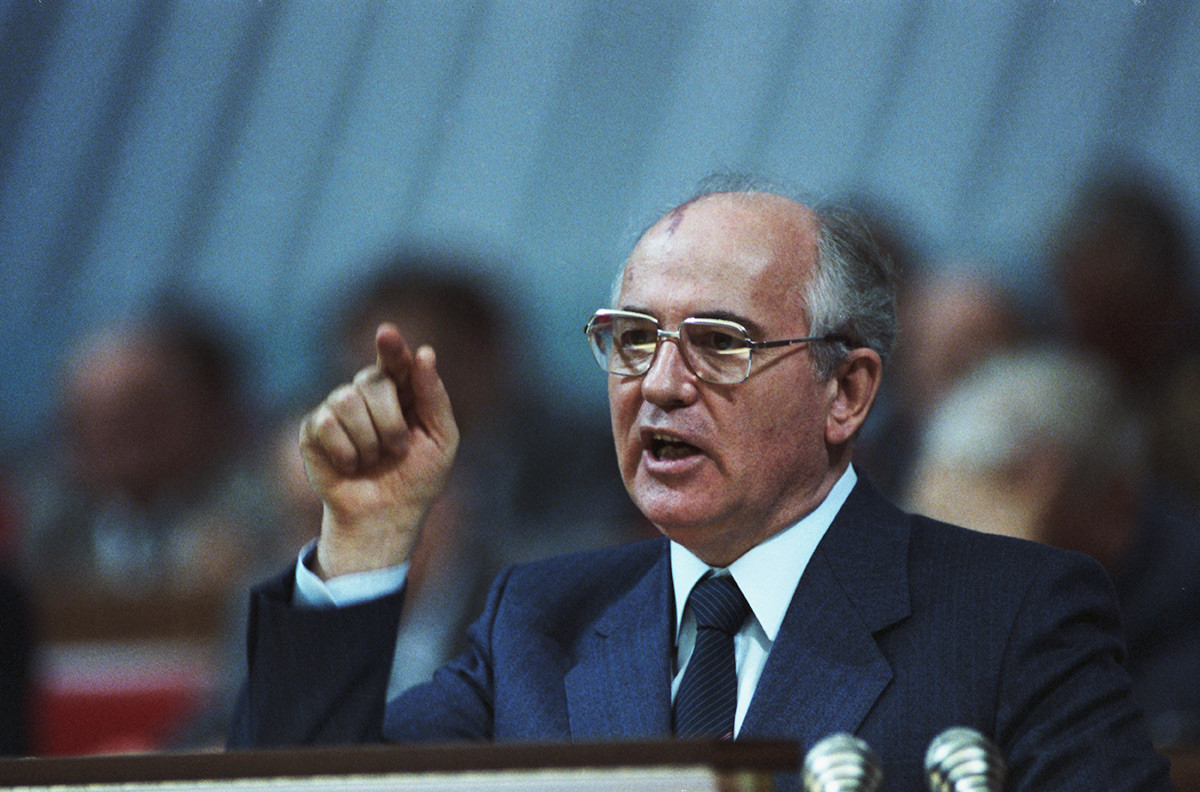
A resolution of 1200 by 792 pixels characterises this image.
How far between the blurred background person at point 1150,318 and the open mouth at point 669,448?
119 cm

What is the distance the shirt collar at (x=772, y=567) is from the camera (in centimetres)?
140

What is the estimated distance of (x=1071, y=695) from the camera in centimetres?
121

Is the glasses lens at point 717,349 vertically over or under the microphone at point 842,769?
over

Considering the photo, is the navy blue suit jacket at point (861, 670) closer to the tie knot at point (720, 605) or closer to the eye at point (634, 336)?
the tie knot at point (720, 605)

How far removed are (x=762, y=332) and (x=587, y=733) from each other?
0.50 meters

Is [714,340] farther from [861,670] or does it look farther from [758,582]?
[861,670]

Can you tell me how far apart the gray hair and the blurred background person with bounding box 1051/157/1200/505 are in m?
0.93

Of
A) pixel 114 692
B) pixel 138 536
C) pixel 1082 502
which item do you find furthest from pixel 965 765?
pixel 138 536

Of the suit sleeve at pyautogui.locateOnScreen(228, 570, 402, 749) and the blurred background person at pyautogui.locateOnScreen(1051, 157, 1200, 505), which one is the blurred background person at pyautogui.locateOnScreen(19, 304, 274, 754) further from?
the blurred background person at pyautogui.locateOnScreen(1051, 157, 1200, 505)

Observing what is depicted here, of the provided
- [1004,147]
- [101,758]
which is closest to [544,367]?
[1004,147]

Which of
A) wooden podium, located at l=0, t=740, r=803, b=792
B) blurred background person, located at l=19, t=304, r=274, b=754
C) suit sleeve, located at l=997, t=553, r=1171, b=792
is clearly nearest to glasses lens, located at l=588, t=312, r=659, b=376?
suit sleeve, located at l=997, t=553, r=1171, b=792

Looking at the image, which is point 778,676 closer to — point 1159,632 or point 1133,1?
point 1159,632

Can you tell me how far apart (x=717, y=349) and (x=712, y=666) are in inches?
14.1

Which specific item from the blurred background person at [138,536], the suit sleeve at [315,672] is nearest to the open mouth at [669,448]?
the suit sleeve at [315,672]
